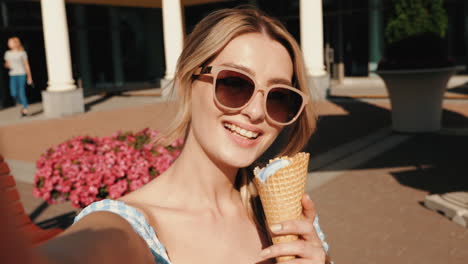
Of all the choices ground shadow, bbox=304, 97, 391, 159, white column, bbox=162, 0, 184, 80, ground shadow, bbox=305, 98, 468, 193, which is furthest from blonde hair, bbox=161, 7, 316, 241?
white column, bbox=162, 0, 184, 80

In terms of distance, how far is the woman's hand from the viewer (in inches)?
51.2

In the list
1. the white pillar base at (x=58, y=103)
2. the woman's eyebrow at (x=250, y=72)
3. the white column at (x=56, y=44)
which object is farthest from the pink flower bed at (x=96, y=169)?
the white column at (x=56, y=44)

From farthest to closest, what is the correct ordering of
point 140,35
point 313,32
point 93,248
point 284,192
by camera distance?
point 140,35, point 313,32, point 284,192, point 93,248

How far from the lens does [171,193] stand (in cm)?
163

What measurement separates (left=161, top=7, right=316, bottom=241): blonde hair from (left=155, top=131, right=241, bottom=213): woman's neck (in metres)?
0.11

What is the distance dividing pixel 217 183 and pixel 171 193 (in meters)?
0.21

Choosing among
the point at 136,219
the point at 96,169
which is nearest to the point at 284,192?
the point at 136,219

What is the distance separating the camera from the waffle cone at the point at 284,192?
1.50 metres

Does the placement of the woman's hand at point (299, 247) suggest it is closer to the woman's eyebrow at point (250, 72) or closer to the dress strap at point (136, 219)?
the dress strap at point (136, 219)

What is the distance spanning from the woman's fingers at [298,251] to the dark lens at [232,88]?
1.72 feet

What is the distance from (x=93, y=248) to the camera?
71 cm

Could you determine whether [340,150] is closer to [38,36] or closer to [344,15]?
[344,15]

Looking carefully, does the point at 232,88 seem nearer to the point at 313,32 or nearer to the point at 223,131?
the point at 223,131

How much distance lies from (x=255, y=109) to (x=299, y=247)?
53 cm
